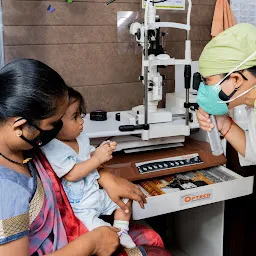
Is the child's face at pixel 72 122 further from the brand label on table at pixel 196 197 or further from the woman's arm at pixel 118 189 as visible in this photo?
the brand label on table at pixel 196 197

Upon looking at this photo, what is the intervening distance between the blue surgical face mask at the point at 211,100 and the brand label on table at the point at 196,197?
1.39ft

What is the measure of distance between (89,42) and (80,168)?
3.57 feet

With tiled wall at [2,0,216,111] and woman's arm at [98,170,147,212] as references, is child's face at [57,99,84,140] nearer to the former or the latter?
woman's arm at [98,170,147,212]

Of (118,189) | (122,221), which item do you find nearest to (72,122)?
(118,189)

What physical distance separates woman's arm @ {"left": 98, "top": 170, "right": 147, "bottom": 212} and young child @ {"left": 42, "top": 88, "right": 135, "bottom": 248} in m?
0.03

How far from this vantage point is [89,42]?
220cm

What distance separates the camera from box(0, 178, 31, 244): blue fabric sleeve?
0.94 m

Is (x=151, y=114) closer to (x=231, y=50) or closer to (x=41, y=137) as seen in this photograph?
(x=231, y=50)

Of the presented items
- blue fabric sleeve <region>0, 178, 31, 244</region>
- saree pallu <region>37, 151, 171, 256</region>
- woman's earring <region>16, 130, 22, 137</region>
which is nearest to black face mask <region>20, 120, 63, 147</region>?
woman's earring <region>16, 130, 22, 137</region>

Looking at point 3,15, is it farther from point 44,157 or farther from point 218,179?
point 218,179

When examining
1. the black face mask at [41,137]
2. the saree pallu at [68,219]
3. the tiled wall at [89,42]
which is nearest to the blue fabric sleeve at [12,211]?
the black face mask at [41,137]

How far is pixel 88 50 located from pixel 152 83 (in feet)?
1.95

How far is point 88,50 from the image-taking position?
2211 millimetres

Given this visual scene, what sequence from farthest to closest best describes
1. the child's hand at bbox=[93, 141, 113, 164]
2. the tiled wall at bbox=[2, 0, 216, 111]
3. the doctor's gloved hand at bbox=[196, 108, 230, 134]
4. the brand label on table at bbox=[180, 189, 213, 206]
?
the tiled wall at bbox=[2, 0, 216, 111] < the brand label on table at bbox=[180, 189, 213, 206] < the doctor's gloved hand at bbox=[196, 108, 230, 134] < the child's hand at bbox=[93, 141, 113, 164]
